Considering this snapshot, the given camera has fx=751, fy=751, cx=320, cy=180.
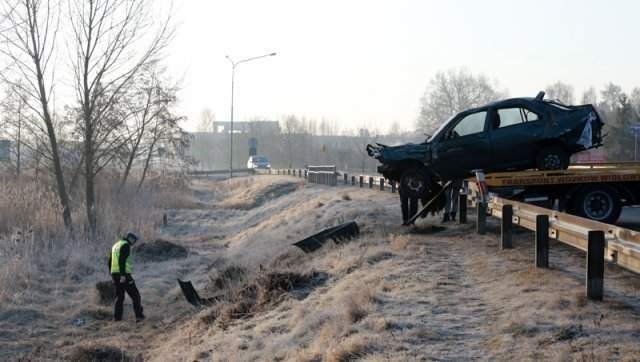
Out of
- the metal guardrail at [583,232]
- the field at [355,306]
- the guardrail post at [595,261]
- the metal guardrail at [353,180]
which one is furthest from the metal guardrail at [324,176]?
the guardrail post at [595,261]

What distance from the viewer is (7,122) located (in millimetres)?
26125

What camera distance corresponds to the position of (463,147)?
43.9ft

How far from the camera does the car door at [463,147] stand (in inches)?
523

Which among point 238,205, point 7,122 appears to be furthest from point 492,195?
point 238,205

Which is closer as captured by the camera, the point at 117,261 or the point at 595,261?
the point at 595,261

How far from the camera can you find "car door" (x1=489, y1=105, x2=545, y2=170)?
1298cm

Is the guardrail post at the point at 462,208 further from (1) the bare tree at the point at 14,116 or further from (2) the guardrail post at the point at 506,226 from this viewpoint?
(1) the bare tree at the point at 14,116

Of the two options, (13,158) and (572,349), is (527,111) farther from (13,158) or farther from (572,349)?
(13,158)

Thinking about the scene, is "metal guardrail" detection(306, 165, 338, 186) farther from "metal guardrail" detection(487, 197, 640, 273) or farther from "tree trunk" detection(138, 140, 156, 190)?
"metal guardrail" detection(487, 197, 640, 273)

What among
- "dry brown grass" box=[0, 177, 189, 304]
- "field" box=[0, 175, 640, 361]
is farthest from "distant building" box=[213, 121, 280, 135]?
"field" box=[0, 175, 640, 361]

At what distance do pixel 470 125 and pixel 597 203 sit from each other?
261cm

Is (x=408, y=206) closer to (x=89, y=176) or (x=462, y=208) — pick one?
(x=462, y=208)

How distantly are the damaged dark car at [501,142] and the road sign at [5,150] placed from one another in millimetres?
18954

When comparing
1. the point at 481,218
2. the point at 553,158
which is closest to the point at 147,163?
Result: the point at 481,218
